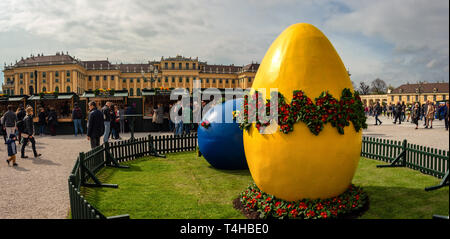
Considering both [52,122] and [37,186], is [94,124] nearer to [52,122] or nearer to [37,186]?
[37,186]

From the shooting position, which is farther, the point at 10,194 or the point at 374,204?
the point at 10,194

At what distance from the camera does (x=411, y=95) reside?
95.2 metres

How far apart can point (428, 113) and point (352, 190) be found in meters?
19.6

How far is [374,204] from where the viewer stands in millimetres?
6426

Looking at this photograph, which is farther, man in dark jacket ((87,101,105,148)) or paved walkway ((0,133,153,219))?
man in dark jacket ((87,101,105,148))

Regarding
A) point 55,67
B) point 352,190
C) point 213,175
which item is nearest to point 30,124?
point 213,175

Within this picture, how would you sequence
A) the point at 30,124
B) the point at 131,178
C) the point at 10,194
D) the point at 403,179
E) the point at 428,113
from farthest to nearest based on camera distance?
the point at 428,113, the point at 30,124, the point at 131,178, the point at 403,179, the point at 10,194

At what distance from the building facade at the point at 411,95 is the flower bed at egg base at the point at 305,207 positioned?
9269 cm

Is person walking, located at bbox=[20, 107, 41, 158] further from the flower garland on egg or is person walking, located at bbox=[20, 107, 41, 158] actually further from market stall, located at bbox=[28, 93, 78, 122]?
market stall, located at bbox=[28, 93, 78, 122]

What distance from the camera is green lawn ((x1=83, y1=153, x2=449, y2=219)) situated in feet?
19.9

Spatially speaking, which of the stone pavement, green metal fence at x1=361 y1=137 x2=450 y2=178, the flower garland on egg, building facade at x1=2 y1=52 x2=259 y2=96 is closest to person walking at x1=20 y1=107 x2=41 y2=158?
the flower garland on egg

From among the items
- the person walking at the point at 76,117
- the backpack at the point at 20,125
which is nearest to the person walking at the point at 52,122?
the person walking at the point at 76,117

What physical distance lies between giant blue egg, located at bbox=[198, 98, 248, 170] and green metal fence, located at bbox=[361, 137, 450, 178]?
5492 mm
